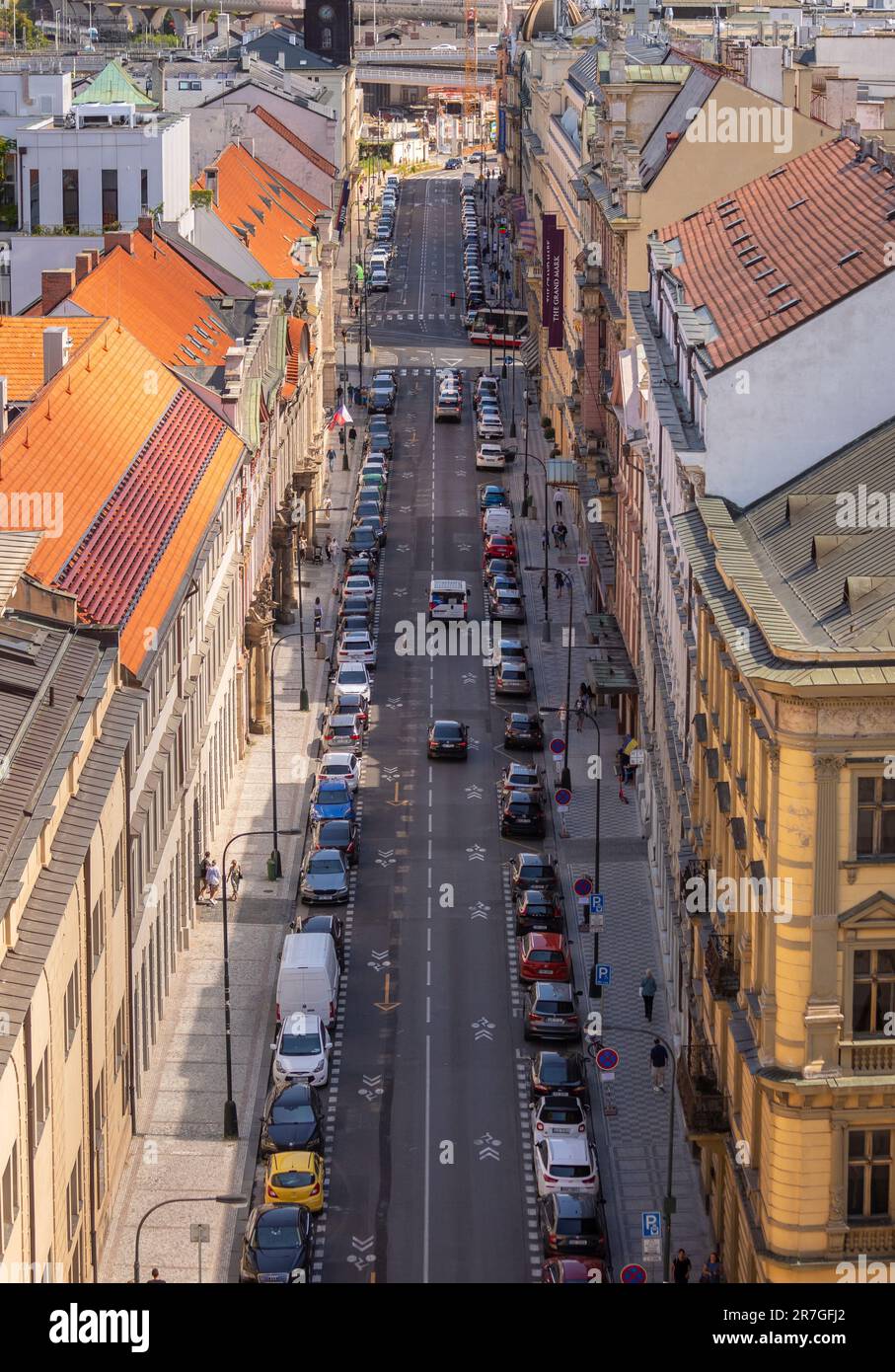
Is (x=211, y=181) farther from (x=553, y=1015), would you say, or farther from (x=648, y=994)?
(x=553, y=1015)

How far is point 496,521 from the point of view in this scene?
436 ft

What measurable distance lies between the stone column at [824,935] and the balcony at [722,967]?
17.3 feet

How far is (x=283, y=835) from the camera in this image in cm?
8981

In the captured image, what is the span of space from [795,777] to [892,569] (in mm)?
6778

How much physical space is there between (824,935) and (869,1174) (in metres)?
5.13

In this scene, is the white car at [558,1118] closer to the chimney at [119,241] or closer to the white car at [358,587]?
the white car at [358,587]

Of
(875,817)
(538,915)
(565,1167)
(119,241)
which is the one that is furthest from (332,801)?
(875,817)

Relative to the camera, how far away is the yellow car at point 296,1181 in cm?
6184

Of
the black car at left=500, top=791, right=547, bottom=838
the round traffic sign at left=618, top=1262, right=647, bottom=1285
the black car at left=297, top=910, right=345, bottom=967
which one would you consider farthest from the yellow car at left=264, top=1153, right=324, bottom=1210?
the black car at left=500, top=791, right=547, bottom=838

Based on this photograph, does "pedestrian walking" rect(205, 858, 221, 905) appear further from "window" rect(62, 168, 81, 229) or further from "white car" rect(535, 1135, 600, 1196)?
"window" rect(62, 168, 81, 229)

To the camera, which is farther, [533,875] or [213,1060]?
[533,875]

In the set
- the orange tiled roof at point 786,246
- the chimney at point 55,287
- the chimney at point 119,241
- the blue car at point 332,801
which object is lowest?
the blue car at point 332,801

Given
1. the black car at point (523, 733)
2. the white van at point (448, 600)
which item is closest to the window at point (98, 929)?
the black car at point (523, 733)

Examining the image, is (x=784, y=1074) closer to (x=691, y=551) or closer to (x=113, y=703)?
(x=691, y=551)
